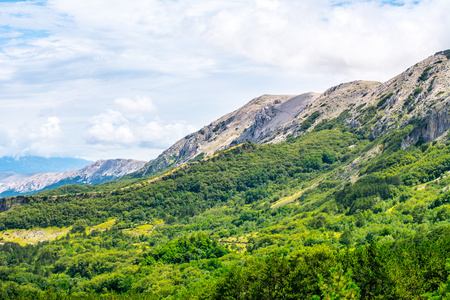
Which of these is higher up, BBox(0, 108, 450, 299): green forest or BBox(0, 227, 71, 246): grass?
BBox(0, 227, 71, 246): grass

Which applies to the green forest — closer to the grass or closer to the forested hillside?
the forested hillside

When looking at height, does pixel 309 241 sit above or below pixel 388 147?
below

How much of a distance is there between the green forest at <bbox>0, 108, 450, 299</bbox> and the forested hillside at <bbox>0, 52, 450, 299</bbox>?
326mm

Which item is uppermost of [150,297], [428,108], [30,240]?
[428,108]

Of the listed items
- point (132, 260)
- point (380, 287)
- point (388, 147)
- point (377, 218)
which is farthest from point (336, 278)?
point (388, 147)

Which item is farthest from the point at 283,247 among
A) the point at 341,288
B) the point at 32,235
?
the point at 32,235

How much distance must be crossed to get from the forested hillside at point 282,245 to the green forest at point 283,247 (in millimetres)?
326

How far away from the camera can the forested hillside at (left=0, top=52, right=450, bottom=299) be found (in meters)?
60.1

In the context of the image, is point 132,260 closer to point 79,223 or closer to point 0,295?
point 0,295

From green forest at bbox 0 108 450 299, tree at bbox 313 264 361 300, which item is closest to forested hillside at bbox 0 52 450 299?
tree at bbox 313 264 361 300

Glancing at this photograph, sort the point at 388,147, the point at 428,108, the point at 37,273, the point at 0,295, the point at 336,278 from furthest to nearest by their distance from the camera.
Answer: the point at 428,108
the point at 388,147
the point at 37,273
the point at 0,295
the point at 336,278

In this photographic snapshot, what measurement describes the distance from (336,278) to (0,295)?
95812mm

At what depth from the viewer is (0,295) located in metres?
109

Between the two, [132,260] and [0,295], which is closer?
[0,295]
